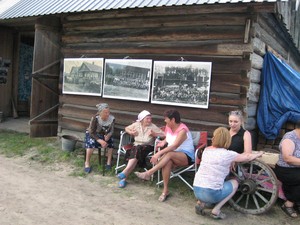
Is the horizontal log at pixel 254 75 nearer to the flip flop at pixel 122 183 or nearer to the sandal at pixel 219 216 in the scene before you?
the sandal at pixel 219 216

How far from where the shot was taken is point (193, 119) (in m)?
5.94

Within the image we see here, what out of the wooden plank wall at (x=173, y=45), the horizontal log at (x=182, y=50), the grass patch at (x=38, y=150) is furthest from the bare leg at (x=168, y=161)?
the grass patch at (x=38, y=150)

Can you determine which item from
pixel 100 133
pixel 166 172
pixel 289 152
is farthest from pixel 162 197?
pixel 100 133

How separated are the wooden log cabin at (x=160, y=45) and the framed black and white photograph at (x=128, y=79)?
129 millimetres

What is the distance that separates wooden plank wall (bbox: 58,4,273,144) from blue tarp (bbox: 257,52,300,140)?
735 millimetres

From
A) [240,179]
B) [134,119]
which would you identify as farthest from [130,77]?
[240,179]

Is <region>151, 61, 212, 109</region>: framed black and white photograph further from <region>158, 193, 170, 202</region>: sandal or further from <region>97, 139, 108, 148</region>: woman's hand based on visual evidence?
<region>158, 193, 170, 202</region>: sandal

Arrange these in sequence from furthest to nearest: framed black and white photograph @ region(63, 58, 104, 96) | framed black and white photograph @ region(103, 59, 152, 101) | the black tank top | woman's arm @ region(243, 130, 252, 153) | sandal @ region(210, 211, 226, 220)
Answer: framed black and white photograph @ region(63, 58, 104, 96) < framed black and white photograph @ region(103, 59, 152, 101) < the black tank top < woman's arm @ region(243, 130, 252, 153) < sandal @ region(210, 211, 226, 220)

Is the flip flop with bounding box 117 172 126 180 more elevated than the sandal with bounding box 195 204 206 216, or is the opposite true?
the flip flop with bounding box 117 172 126 180

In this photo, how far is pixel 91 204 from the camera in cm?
461

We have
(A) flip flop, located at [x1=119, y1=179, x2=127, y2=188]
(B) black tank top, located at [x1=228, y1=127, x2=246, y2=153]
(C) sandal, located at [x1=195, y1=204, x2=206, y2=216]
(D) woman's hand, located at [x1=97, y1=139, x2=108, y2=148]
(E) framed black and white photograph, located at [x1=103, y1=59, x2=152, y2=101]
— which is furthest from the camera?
(E) framed black and white photograph, located at [x1=103, y1=59, x2=152, y2=101]

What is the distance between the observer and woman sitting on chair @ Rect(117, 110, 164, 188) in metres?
5.41

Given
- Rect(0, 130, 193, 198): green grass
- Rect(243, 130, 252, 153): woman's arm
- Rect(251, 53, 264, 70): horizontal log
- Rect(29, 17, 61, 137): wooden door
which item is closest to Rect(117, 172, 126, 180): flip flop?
Rect(0, 130, 193, 198): green grass

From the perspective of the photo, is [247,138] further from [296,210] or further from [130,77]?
[130,77]
